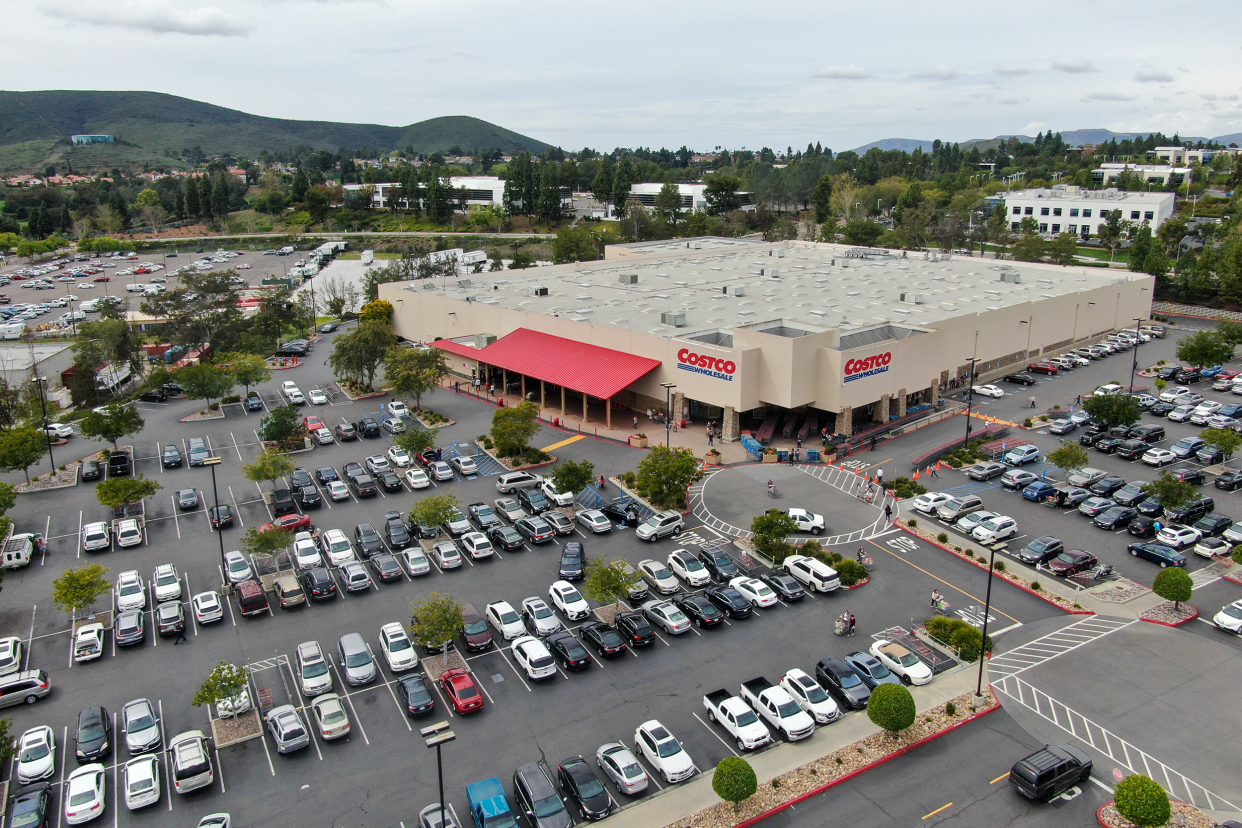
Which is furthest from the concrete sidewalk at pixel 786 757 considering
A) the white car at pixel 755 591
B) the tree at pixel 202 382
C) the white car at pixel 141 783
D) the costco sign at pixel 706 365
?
the tree at pixel 202 382

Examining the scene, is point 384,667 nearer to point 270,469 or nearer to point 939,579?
point 270,469

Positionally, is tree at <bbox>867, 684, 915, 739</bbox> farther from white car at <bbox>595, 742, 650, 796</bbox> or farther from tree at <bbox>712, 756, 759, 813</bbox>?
white car at <bbox>595, 742, 650, 796</bbox>

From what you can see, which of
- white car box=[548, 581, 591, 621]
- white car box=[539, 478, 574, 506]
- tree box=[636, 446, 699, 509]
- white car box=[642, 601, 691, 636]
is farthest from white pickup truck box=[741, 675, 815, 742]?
white car box=[539, 478, 574, 506]

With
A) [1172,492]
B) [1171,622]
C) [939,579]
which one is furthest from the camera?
[1172,492]

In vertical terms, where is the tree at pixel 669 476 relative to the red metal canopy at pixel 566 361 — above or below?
below

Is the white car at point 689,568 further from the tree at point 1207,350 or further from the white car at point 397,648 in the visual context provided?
the tree at point 1207,350

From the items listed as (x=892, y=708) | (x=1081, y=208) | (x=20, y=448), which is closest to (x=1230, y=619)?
(x=892, y=708)
